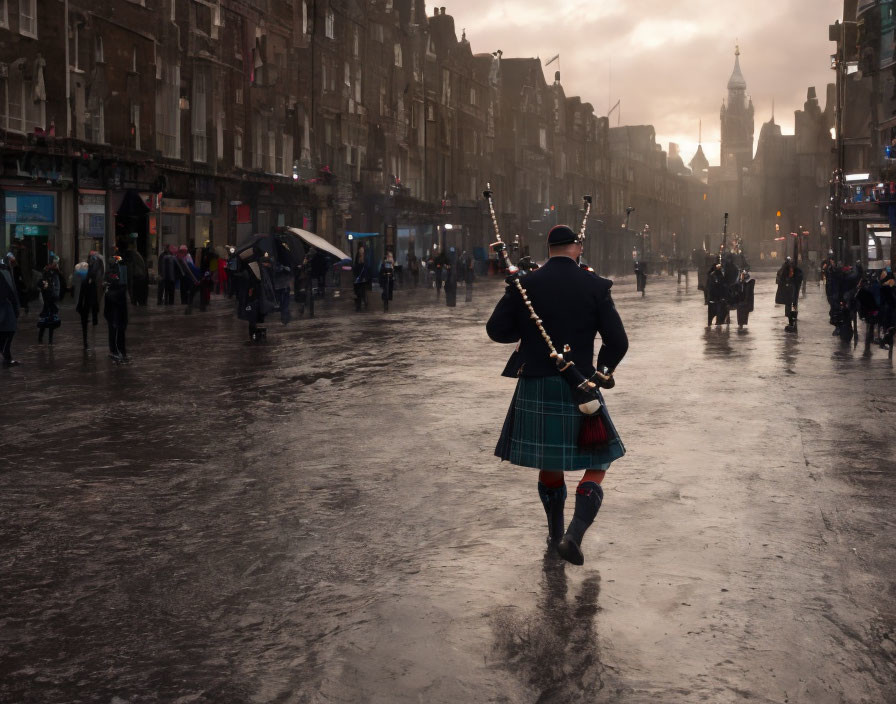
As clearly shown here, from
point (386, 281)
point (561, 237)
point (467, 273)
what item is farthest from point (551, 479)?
point (467, 273)

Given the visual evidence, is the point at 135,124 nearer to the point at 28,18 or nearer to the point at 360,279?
the point at 28,18

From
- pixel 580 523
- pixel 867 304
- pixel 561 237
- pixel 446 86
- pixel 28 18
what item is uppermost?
pixel 446 86

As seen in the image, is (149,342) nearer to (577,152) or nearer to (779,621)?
(779,621)

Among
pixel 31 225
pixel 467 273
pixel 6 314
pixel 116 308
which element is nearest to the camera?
pixel 6 314

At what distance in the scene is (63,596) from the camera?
5777 millimetres

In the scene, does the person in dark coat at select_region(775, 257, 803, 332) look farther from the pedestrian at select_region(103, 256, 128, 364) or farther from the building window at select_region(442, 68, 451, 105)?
the building window at select_region(442, 68, 451, 105)

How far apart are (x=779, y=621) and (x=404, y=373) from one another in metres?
11.0

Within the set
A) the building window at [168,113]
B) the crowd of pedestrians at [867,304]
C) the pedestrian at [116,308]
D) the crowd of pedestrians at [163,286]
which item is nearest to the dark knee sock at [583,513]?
the crowd of pedestrians at [163,286]

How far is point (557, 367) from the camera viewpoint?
629 centimetres

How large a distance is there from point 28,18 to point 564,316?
97.5ft

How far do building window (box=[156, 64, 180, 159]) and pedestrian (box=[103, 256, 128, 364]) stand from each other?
23534 mm

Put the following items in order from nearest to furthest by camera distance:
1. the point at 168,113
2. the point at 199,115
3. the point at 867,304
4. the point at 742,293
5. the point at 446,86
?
1. the point at 867,304
2. the point at 742,293
3. the point at 168,113
4. the point at 199,115
5. the point at 446,86

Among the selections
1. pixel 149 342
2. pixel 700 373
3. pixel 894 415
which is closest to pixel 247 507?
pixel 894 415

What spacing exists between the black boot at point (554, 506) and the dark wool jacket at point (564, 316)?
67cm
